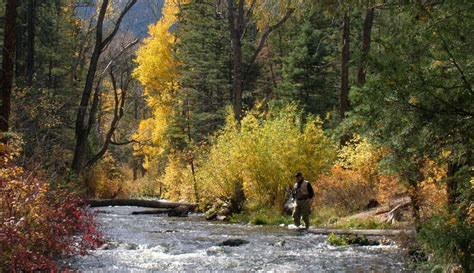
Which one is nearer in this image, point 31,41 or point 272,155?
point 272,155

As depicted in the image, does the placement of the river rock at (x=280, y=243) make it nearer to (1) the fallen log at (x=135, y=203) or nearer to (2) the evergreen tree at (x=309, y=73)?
(1) the fallen log at (x=135, y=203)

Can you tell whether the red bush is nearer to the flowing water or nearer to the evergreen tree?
the flowing water

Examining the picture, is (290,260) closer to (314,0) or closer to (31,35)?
(314,0)

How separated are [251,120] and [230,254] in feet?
29.6

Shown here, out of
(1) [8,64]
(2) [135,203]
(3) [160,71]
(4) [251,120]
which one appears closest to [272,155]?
(4) [251,120]

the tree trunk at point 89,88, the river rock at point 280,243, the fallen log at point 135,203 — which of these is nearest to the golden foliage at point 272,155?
the tree trunk at point 89,88

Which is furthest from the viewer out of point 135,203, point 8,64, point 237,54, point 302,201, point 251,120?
point 135,203

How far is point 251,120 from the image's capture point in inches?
780

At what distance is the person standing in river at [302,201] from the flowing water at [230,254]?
595 mm

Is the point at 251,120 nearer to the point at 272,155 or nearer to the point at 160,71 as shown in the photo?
the point at 272,155

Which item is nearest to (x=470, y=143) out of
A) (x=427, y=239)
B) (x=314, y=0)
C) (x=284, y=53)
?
(x=427, y=239)

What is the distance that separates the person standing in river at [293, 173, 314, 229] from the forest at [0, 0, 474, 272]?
71cm

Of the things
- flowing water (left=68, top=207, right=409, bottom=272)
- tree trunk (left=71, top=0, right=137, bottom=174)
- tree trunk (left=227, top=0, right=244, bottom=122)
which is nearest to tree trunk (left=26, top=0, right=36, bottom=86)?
tree trunk (left=71, top=0, right=137, bottom=174)

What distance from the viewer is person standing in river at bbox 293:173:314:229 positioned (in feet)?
51.0
